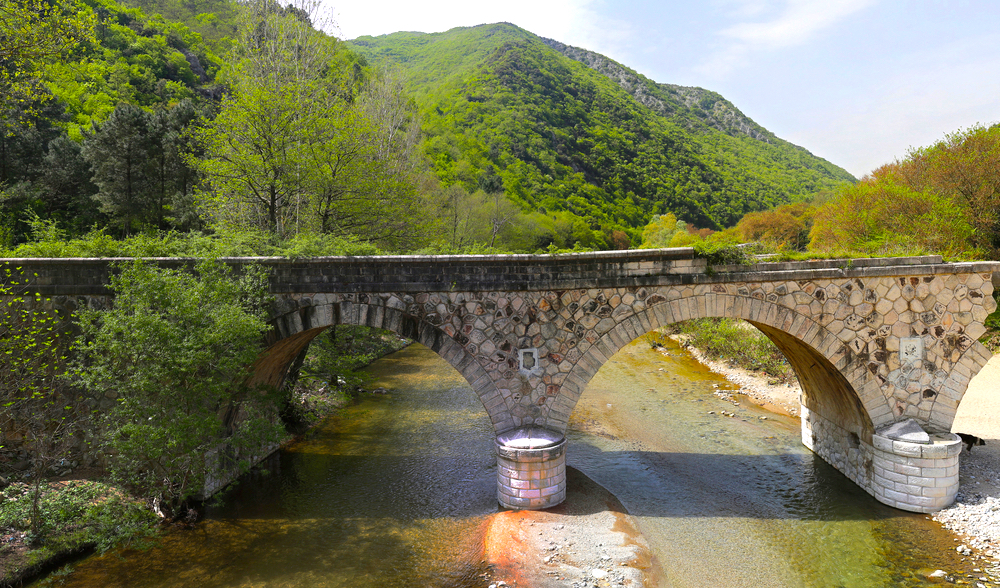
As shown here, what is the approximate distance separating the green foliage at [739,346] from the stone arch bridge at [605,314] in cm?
951

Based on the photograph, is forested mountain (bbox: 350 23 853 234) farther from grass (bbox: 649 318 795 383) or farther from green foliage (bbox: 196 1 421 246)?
grass (bbox: 649 318 795 383)

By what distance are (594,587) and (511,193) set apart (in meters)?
43.8

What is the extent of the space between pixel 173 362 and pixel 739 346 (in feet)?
71.4

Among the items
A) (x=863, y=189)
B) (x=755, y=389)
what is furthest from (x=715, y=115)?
(x=755, y=389)

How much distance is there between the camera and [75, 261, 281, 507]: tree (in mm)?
8656

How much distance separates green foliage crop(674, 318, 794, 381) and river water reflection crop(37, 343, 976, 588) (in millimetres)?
4296

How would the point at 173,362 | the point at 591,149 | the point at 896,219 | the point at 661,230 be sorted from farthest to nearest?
the point at 591,149 < the point at 661,230 < the point at 896,219 < the point at 173,362

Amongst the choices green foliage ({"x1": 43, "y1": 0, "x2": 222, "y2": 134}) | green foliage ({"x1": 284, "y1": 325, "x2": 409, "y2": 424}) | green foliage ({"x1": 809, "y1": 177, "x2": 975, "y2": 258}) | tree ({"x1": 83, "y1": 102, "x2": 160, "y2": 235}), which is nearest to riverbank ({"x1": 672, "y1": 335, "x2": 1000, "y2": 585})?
green foliage ({"x1": 809, "y1": 177, "x2": 975, "y2": 258})

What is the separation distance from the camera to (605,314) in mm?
10047

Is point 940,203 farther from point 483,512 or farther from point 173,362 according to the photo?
point 173,362

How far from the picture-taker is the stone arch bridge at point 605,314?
995 centimetres

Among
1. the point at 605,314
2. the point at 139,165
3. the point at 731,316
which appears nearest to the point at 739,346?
the point at 731,316

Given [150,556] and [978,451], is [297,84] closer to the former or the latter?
[150,556]

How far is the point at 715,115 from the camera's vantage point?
79.4m
